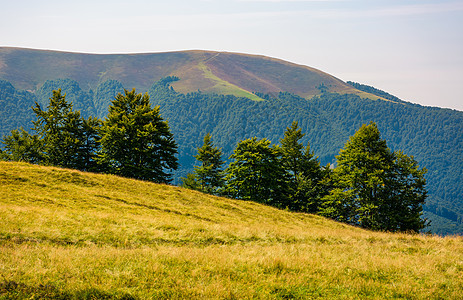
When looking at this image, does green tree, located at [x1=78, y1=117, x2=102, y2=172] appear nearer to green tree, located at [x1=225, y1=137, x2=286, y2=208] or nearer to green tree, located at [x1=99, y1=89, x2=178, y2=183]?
green tree, located at [x1=99, y1=89, x2=178, y2=183]

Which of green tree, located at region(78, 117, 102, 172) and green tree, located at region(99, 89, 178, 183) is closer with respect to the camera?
green tree, located at region(99, 89, 178, 183)

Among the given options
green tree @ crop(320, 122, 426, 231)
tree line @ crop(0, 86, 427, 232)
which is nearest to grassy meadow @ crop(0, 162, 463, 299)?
green tree @ crop(320, 122, 426, 231)

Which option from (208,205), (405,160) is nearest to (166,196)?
(208,205)

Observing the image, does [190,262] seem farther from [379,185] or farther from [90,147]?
[90,147]

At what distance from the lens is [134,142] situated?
1796 inches

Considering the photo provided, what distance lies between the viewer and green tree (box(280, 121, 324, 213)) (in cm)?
5100

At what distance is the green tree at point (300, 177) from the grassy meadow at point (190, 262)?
31198 mm

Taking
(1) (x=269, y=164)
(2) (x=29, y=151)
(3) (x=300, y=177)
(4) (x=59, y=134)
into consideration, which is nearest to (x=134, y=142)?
(4) (x=59, y=134)

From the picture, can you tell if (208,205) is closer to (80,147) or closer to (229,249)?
(229,249)

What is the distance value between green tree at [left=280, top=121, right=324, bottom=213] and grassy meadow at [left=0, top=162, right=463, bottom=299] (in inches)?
1228

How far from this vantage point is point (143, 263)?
31.7 feet

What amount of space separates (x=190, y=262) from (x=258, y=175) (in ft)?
131

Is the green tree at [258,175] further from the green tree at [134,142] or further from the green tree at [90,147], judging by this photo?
the green tree at [90,147]

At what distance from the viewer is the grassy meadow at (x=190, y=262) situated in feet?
26.6
